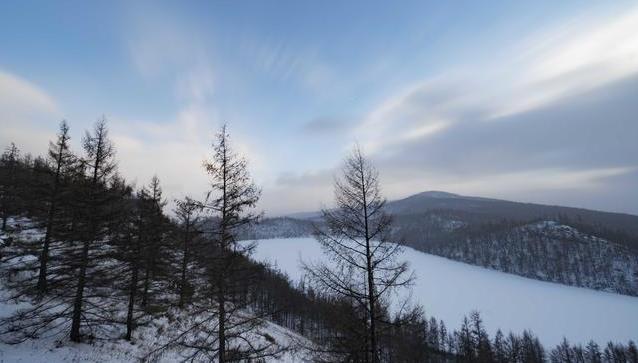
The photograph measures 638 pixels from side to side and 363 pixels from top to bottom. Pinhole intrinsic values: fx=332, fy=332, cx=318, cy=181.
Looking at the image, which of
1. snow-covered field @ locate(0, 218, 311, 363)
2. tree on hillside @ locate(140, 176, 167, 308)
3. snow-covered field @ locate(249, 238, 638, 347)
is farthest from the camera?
snow-covered field @ locate(249, 238, 638, 347)

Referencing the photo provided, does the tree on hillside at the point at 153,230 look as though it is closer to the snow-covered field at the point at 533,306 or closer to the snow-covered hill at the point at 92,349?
the snow-covered hill at the point at 92,349

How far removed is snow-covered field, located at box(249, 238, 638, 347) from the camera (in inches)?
4924

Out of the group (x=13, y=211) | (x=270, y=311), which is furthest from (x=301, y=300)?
(x=270, y=311)

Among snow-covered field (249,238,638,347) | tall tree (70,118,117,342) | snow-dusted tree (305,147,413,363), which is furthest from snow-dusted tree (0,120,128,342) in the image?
snow-covered field (249,238,638,347)

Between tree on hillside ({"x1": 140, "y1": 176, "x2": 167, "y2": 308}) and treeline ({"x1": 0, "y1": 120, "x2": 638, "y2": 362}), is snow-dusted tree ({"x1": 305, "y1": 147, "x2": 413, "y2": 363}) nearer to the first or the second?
treeline ({"x1": 0, "y1": 120, "x2": 638, "y2": 362})

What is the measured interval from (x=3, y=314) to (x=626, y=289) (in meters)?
248

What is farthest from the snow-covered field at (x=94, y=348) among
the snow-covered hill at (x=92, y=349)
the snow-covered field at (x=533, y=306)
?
the snow-covered field at (x=533, y=306)

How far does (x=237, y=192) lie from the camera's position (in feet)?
42.0

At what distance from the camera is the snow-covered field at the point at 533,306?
12506cm

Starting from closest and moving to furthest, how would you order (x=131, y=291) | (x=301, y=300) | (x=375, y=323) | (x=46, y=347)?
(x=375, y=323) → (x=46, y=347) → (x=131, y=291) → (x=301, y=300)

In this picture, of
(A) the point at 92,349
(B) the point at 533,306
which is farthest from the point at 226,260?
(B) the point at 533,306

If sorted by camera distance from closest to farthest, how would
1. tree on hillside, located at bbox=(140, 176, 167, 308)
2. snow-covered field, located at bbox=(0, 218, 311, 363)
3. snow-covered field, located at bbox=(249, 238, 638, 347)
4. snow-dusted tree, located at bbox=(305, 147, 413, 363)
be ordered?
snow-dusted tree, located at bbox=(305, 147, 413, 363) < snow-covered field, located at bbox=(0, 218, 311, 363) < tree on hillside, located at bbox=(140, 176, 167, 308) < snow-covered field, located at bbox=(249, 238, 638, 347)

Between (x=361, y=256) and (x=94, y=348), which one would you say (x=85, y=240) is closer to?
(x=94, y=348)

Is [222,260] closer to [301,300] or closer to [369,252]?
[369,252]
